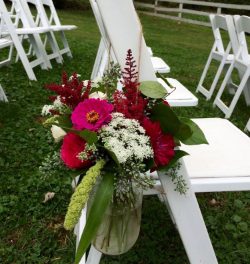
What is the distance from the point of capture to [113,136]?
3.09ft

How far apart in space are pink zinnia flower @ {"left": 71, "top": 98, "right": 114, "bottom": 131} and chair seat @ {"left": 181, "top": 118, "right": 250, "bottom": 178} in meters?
0.56

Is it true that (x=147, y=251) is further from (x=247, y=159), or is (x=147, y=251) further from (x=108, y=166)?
(x=108, y=166)

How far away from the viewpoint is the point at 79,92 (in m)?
1.01

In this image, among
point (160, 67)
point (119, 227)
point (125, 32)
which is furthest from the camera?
point (160, 67)

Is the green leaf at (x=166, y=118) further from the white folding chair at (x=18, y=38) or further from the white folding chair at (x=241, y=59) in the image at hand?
the white folding chair at (x=18, y=38)

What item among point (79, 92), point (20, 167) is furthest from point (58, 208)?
point (79, 92)

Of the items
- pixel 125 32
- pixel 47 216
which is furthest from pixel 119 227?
pixel 47 216

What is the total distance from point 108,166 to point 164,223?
4.17ft

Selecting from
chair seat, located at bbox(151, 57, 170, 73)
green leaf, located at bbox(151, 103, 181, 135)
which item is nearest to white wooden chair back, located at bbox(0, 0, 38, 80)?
chair seat, located at bbox(151, 57, 170, 73)

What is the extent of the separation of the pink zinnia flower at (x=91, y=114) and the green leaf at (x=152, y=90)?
0.35ft

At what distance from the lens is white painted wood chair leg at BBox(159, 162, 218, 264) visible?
1.16m

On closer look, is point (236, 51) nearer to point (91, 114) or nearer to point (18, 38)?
point (18, 38)

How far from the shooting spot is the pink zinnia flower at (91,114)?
0.92 m

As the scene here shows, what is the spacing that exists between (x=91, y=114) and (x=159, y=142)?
0.66 feet
